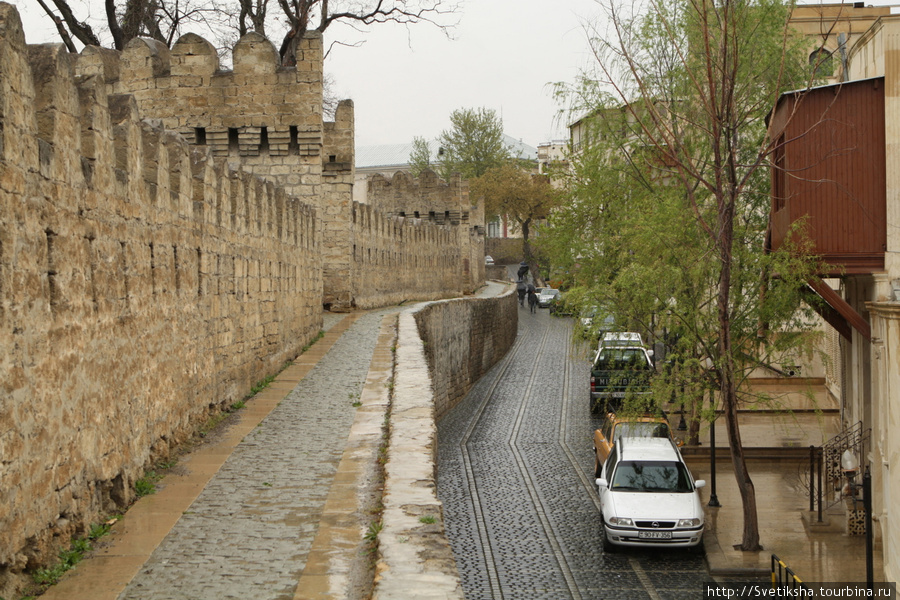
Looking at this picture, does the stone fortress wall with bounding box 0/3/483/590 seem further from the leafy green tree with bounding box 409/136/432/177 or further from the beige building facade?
the leafy green tree with bounding box 409/136/432/177

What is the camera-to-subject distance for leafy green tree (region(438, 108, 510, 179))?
218 feet

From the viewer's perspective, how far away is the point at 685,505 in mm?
12383

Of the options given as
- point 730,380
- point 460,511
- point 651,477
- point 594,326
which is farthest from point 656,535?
point 594,326

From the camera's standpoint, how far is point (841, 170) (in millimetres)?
12164

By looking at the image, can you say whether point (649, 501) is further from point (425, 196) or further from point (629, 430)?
point (425, 196)

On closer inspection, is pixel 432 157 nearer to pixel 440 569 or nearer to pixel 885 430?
pixel 885 430

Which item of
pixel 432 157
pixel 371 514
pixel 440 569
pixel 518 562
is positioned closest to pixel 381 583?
pixel 440 569

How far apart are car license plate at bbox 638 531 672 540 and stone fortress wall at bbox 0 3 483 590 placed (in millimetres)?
5286

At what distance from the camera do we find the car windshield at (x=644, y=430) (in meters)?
15.2

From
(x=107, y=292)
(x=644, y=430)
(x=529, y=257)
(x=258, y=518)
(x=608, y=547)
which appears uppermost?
(x=529, y=257)

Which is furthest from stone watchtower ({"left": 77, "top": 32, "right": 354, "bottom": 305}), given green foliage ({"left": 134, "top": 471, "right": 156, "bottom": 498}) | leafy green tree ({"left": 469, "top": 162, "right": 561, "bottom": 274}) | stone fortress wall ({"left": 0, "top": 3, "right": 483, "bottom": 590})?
leafy green tree ({"left": 469, "top": 162, "right": 561, "bottom": 274})

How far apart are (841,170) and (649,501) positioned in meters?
4.92

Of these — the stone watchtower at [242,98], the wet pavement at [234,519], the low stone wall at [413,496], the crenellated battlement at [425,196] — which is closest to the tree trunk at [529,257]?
the crenellated battlement at [425,196]

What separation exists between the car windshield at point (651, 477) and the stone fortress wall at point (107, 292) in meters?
5.02
